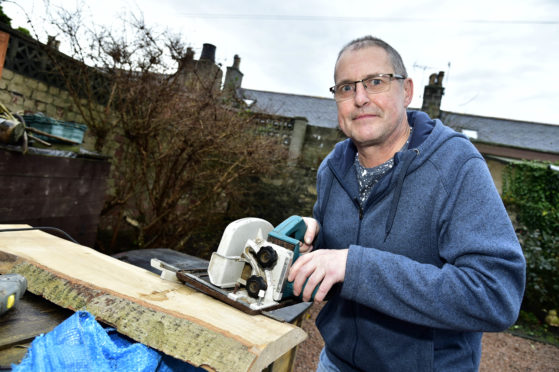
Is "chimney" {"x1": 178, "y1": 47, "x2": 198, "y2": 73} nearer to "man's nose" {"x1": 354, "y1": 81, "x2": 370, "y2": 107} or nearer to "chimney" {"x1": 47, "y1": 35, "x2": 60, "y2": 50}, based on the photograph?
"chimney" {"x1": 47, "y1": 35, "x2": 60, "y2": 50}

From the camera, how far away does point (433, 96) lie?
38.4 ft

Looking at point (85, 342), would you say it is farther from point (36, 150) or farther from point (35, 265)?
point (36, 150)

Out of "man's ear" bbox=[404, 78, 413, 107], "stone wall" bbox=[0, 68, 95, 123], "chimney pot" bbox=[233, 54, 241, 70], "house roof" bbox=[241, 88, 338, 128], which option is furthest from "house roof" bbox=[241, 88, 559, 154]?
"man's ear" bbox=[404, 78, 413, 107]

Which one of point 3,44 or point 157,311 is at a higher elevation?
point 3,44

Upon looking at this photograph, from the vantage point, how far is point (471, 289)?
3.44ft

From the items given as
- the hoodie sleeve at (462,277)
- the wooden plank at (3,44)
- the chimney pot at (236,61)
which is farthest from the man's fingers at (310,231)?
the chimney pot at (236,61)

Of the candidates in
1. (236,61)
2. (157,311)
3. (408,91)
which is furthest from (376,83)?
(236,61)

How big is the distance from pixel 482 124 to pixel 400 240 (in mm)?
18745

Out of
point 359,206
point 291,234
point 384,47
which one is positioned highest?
point 384,47

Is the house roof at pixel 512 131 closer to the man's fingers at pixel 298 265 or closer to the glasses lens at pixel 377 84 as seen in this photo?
the glasses lens at pixel 377 84

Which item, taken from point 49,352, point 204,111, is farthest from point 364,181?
point 204,111

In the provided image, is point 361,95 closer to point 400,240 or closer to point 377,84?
point 377,84

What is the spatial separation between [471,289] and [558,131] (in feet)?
69.0

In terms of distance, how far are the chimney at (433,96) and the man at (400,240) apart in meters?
11.1
